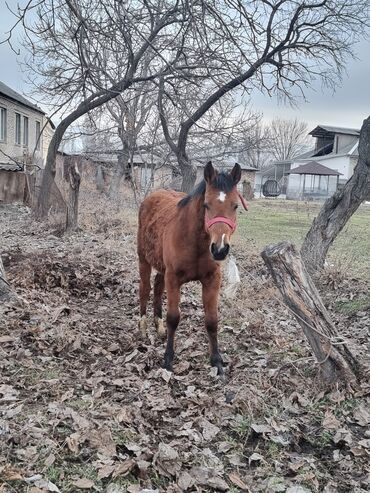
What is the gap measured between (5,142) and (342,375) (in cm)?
2980

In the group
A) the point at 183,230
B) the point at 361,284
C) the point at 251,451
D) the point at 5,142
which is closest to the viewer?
the point at 251,451

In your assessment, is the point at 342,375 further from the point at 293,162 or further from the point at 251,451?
the point at 293,162

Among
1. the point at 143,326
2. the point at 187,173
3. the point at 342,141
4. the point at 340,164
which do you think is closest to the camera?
the point at 143,326

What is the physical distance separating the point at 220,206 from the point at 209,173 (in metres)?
0.32

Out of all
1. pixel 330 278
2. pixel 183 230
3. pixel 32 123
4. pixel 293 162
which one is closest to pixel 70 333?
pixel 183 230

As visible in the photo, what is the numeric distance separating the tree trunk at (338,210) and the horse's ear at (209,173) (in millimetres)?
4844

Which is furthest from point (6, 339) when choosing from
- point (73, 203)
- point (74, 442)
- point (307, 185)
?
point (307, 185)

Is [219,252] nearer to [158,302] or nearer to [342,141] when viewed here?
[158,302]

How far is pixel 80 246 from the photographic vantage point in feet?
35.2

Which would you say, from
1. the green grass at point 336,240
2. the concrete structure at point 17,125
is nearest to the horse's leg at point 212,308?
the green grass at point 336,240

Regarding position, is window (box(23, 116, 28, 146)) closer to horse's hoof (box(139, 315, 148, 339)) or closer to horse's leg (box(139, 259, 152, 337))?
horse's leg (box(139, 259, 152, 337))

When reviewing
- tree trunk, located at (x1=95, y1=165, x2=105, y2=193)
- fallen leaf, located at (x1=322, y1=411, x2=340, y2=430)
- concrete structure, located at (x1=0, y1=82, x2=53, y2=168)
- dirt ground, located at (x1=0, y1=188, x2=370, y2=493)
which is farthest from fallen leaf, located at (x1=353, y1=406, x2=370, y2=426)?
concrete structure, located at (x1=0, y1=82, x2=53, y2=168)

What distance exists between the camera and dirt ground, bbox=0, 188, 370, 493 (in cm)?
288

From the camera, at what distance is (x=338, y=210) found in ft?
27.6
